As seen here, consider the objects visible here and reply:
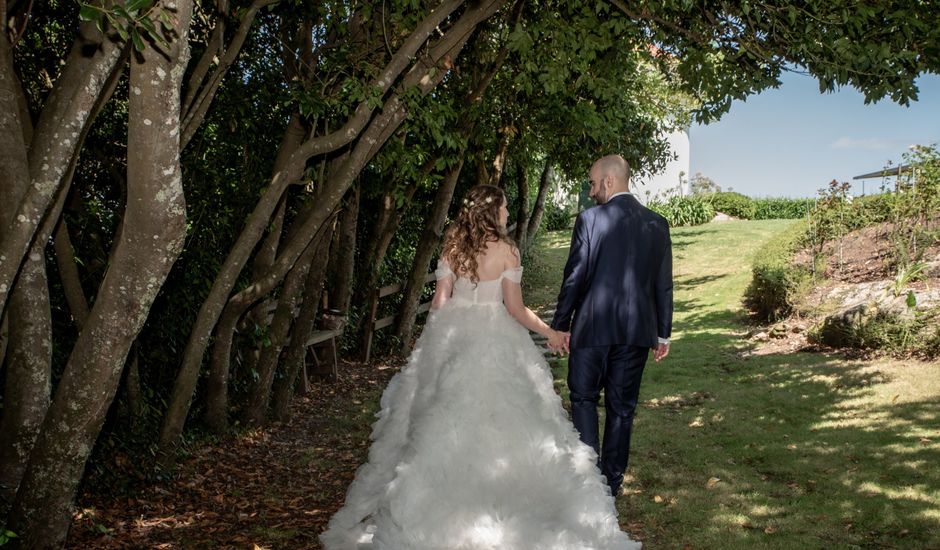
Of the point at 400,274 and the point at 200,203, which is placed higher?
the point at 200,203

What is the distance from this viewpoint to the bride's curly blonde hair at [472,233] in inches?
202

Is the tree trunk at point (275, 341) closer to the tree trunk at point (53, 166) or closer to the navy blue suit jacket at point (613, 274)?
the navy blue suit jacket at point (613, 274)

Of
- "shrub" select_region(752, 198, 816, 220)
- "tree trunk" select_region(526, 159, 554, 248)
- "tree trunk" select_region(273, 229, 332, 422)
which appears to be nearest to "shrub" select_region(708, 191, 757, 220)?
"shrub" select_region(752, 198, 816, 220)

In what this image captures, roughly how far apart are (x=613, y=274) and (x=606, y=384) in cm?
80

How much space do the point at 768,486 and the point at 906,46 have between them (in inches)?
169

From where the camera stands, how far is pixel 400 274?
14.8 metres

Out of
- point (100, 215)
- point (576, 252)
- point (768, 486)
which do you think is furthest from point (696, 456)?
point (100, 215)

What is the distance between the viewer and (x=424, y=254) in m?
13.3

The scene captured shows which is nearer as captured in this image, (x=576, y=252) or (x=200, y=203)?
(x=576, y=252)

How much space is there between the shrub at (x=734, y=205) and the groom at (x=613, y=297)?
35.4 m

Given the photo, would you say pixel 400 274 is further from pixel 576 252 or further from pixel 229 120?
pixel 576 252

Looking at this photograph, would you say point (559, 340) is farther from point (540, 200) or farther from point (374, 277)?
point (540, 200)

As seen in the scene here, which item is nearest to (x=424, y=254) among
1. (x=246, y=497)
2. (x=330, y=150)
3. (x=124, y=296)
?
(x=330, y=150)

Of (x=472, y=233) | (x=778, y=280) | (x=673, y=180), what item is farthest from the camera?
(x=673, y=180)
